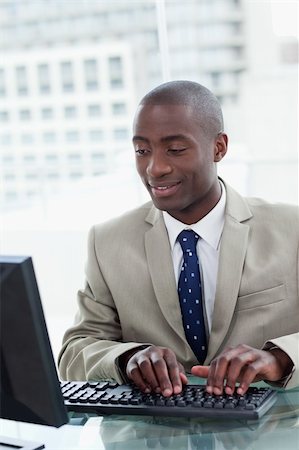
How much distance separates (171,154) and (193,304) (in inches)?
13.4

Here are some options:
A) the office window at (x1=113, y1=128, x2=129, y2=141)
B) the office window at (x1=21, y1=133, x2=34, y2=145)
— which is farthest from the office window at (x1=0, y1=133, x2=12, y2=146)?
the office window at (x1=113, y1=128, x2=129, y2=141)

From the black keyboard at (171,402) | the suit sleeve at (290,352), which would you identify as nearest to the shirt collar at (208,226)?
the suit sleeve at (290,352)

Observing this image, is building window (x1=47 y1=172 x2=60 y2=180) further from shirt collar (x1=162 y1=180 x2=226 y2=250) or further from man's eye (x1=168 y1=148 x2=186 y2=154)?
man's eye (x1=168 y1=148 x2=186 y2=154)

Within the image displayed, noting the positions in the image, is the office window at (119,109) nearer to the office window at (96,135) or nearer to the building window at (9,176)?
the office window at (96,135)

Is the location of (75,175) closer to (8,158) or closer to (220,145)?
(8,158)

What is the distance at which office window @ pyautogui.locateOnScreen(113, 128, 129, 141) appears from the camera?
343 inches

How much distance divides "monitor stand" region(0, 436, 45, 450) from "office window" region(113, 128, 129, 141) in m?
7.25

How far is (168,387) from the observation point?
5.24 ft

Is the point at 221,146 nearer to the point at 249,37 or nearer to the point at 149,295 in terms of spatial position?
the point at 149,295

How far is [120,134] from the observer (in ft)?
28.8

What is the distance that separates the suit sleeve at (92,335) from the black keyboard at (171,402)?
0.14 meters

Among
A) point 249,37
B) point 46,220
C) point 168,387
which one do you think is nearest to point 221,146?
point 168,387

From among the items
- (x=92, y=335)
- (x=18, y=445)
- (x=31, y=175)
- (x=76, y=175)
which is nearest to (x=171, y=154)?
(x=92, y=335)

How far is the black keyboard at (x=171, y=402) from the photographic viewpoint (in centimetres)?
151
